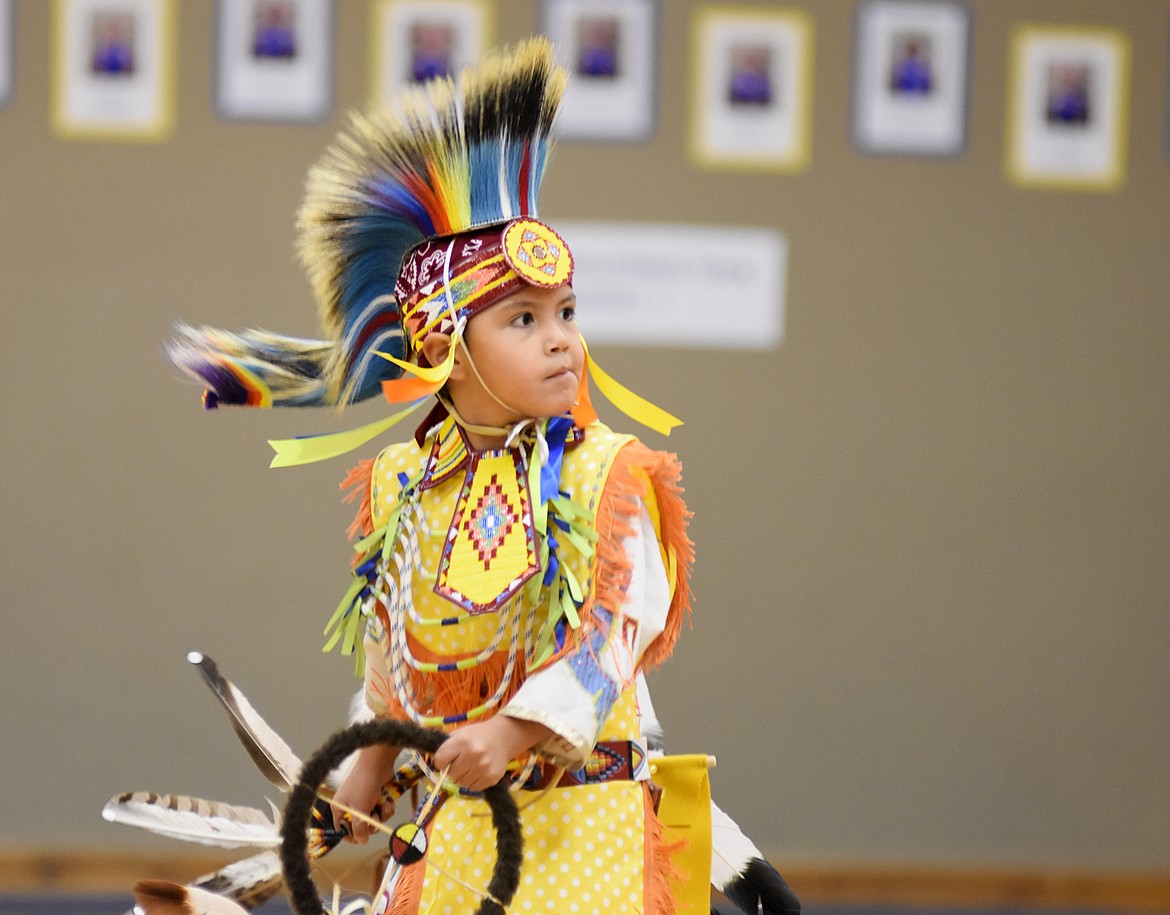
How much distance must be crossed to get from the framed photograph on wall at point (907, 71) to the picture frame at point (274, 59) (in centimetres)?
116

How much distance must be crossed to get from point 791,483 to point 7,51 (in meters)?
1.93

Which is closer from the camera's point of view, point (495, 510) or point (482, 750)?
point (482, 750)

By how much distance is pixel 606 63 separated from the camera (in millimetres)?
3182

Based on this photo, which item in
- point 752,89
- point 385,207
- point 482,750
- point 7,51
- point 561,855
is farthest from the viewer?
point 752,89

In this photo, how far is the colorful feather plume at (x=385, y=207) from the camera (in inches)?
58.6

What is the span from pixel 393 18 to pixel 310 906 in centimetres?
228

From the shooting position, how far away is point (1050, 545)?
3.34m

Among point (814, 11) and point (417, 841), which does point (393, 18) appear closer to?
point (814, 11)

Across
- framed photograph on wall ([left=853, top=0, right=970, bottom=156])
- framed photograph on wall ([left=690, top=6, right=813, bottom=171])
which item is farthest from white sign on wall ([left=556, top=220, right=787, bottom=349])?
framed photograph on wall ([left=853, top=0, right=970, bottom=156])

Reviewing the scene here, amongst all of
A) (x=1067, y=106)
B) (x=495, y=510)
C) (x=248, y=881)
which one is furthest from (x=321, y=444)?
(x=1067, y=106)

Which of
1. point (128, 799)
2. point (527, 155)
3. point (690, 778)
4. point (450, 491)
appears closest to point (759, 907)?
point (690, 778)

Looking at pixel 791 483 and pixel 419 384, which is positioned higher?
pixel 419 384

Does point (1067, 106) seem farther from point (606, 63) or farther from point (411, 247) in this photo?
point (411, 247)

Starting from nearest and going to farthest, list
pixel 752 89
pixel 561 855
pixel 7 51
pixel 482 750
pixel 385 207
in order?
pixel 482 750, pixel 561 855, pixel 385 207, pixel 7 51, pixel 752 89
